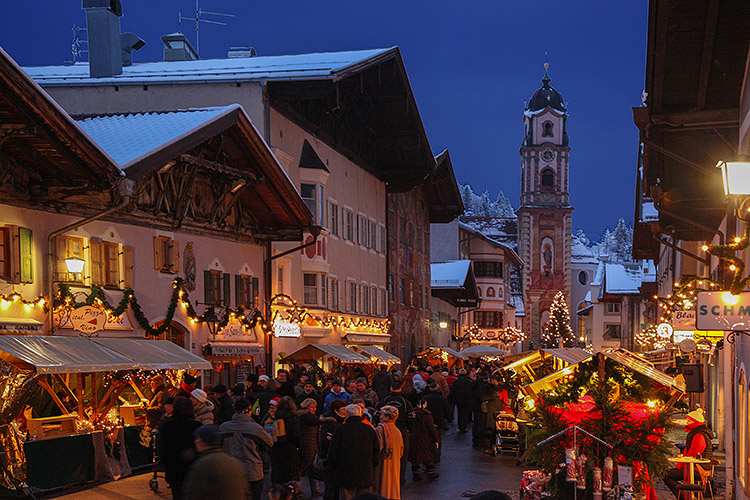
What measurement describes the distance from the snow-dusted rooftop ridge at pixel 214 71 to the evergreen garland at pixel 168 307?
22.2 feet

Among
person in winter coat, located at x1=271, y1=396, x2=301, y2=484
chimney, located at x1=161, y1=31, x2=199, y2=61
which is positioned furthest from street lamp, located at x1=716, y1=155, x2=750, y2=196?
chimney, located at x1=161, y1=31, x2=199, y2=61

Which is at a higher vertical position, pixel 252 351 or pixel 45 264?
pixel 45 264

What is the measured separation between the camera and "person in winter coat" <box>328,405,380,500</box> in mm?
13180

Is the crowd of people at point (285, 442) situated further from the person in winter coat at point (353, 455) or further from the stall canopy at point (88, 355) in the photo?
the stall canopy at point (88, 355)

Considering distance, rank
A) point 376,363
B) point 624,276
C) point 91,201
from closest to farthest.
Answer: point 91,201 → point 376,363 → point 624,276

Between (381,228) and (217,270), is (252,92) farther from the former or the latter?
(381,228)

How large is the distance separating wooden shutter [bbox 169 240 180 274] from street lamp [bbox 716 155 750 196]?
638 inches

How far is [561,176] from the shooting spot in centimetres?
12225

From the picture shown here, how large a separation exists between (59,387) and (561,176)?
106933 millimetres

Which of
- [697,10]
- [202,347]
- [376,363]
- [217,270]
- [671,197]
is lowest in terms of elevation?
[376,363]

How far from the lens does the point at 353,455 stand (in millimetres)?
13203

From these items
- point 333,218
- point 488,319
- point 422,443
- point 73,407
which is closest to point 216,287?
point 73,407

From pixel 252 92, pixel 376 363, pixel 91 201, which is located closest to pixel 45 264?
pixel 91 201

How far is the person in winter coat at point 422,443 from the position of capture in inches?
758
